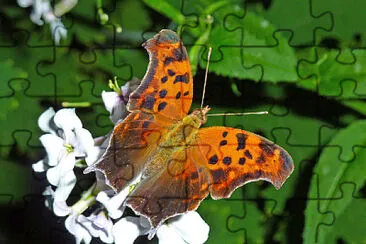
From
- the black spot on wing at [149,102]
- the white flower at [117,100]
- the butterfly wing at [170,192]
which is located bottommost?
the butterfly wing at [170,192]

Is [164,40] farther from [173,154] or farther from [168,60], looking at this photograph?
[173,154]

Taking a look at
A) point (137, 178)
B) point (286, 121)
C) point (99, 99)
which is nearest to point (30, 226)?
point (99, 99)

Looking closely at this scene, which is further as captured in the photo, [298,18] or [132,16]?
[132,16]

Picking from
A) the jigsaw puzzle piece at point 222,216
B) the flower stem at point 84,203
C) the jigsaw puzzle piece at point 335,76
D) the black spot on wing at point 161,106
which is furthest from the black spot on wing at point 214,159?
the jigsaw puzzle piece at point 222,216

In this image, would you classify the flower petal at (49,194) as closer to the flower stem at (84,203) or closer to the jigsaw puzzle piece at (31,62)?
the flower stem at (84,203)

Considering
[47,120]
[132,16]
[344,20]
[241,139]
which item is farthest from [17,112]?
[241,139]

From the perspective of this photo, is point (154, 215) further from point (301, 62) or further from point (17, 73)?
point (17, 73)
